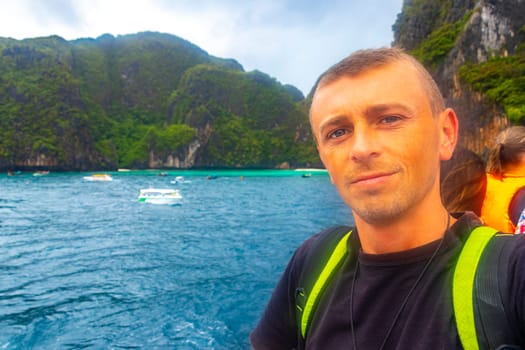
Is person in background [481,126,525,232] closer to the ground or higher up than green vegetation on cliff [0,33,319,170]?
closer to the ground

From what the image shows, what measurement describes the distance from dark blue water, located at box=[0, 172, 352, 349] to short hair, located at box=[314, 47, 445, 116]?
5.92 m

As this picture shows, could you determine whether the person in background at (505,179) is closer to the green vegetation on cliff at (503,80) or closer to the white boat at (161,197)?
the white boat at (161,197)

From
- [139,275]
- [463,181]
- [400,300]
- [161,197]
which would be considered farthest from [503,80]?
[400,300]

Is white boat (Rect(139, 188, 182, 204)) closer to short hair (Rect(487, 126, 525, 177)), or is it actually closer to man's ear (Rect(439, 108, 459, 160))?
short hair (Rect(487, 126, 525, 177))

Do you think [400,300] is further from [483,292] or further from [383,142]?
[383,142]

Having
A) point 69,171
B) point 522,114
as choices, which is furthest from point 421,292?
point 69,171

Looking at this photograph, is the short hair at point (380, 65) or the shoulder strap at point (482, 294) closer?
the shoulder strap at point (482, 294)

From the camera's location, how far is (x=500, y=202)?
8.57 feet

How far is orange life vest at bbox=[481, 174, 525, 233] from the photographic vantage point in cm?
257

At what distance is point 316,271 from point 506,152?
275cm

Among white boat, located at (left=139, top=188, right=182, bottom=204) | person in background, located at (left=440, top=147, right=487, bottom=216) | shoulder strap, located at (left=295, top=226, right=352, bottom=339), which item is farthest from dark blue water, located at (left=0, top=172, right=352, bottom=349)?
shoulder strap, located at (left=295, top=226, right=352, bottom=339)

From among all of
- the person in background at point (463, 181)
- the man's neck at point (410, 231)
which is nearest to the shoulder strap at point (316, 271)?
the man's neck at point (410, 231)

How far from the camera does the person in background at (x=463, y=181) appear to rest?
8.22 feet

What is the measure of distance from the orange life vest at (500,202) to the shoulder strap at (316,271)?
75.1 inches
